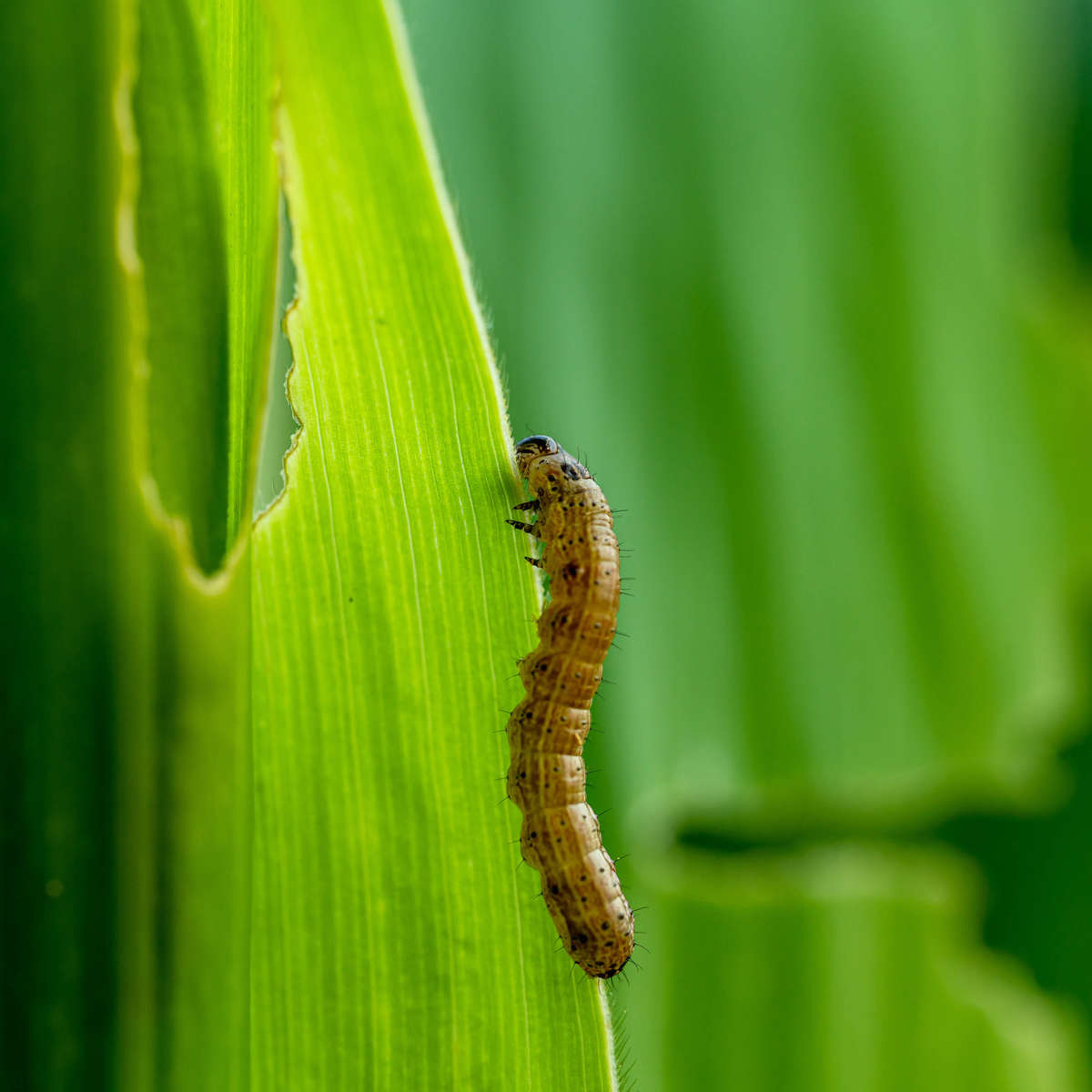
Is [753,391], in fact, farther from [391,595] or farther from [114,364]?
[114,364]

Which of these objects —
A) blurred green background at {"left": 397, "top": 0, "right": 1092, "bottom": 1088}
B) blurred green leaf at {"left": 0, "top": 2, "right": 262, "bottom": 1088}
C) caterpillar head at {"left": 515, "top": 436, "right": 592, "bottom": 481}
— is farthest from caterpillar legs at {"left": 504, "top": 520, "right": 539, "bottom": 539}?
blurred green background at {"left": 397, "top": 0, "right": 1092, "bottom": 1088}

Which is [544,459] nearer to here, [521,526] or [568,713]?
[521,526]

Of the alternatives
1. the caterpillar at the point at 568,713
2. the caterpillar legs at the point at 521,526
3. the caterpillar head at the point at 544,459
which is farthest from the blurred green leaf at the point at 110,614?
the caterpillar head at the point at 544,459

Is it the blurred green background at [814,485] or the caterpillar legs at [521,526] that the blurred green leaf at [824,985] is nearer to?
the blurred green background at [814,485]

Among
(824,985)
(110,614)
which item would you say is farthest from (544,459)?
(824,985)

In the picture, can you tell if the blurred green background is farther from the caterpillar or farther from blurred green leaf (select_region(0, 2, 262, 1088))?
blurred green leaf (select_region(0, 2, 262, 1088))

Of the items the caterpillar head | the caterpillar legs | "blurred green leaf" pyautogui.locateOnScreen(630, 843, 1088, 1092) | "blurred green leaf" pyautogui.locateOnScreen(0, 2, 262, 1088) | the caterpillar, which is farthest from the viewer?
"blurred green leaf" pyautogui.locateOnScreen(630, 843, 1088, 1092)
